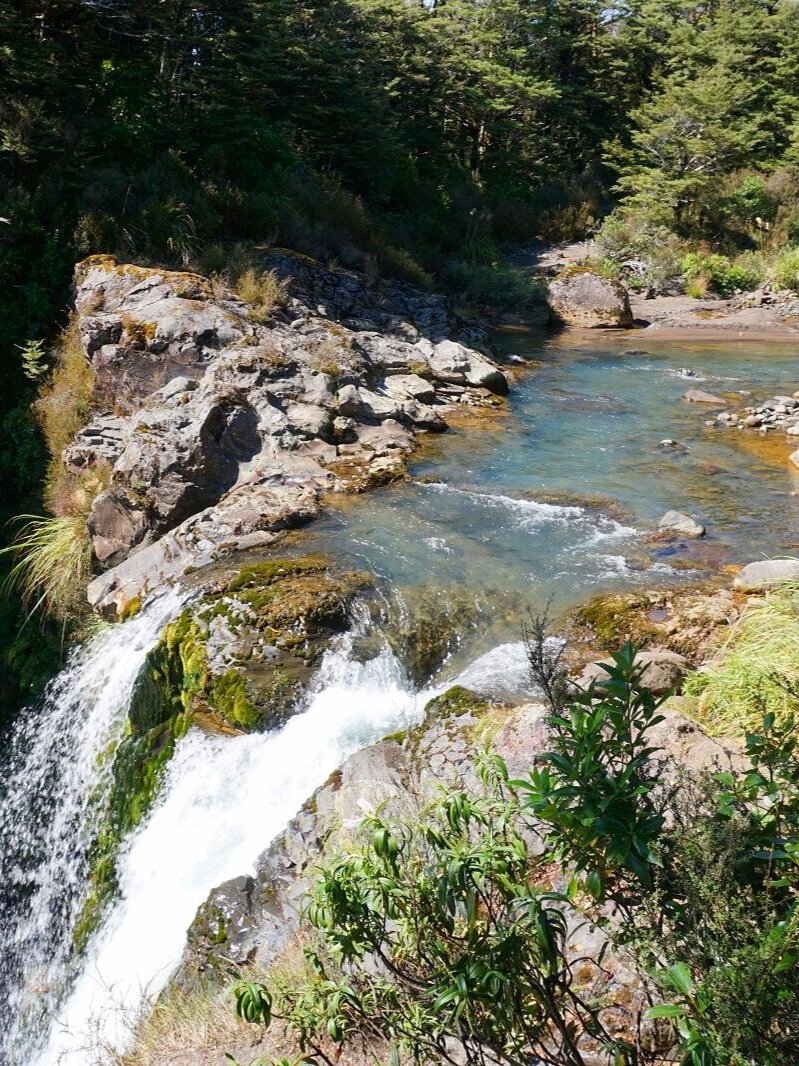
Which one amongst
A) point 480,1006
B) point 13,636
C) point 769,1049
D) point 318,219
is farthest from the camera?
point 318,219

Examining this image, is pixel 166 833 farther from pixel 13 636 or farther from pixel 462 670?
pixel 13 636

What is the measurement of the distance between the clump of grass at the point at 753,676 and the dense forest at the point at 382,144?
6.77m

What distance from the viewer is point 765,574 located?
266 inches

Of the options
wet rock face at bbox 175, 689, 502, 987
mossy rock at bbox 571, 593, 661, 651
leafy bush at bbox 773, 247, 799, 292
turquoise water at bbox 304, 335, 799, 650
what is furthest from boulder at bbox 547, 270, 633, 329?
wet rock face at bbox 175, 689, 502, 987

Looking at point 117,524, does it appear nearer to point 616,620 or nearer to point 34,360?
point 34,360

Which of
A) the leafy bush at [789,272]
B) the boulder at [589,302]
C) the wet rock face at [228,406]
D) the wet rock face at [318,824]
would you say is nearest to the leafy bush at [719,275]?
the leafy bush at [789,272]

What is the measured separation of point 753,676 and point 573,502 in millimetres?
3938

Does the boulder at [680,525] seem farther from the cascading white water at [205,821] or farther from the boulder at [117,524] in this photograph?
the boulder at [117,524]

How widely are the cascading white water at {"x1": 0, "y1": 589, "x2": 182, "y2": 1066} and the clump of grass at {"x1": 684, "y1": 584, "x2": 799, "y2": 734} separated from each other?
4.34 m

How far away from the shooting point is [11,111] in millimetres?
12391

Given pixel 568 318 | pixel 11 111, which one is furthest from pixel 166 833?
pixel 568 318

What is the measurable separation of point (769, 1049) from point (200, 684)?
4.91 meters

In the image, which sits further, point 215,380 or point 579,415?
point 579,415

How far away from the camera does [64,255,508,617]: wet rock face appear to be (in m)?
8.53
